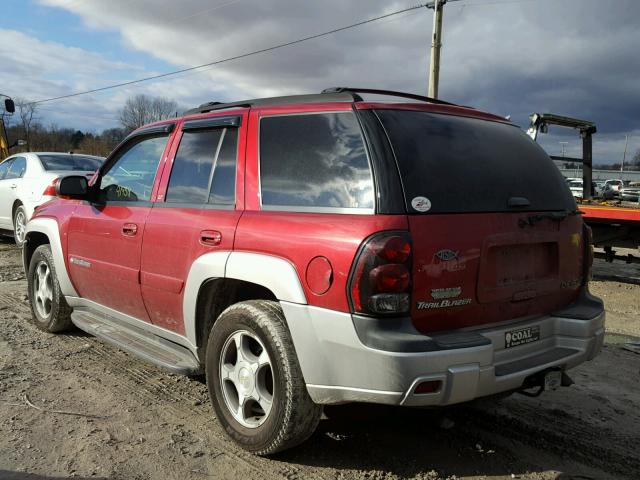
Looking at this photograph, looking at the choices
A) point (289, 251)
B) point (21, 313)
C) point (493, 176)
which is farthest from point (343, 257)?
point (21, 313)

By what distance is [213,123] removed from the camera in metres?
3.51

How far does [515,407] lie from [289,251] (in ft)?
7.04

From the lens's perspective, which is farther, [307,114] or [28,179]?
[28,179]

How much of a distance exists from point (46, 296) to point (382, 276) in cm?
400

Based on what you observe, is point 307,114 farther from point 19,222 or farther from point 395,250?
point 19,222

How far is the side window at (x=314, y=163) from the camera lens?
2.68 metres

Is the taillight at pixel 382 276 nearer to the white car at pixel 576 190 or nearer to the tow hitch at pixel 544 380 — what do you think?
the tow hitch at pixel 544 380

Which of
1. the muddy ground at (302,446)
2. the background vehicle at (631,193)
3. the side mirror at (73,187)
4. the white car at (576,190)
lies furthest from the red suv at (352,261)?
the background vehicle at (631,193)

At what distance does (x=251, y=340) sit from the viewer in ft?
9.96

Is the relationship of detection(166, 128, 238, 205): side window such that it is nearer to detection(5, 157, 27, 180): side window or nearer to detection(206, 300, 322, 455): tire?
detection(206, 300, 322, 455): tire

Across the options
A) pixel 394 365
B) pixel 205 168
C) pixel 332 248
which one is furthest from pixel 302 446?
pixel 205 168

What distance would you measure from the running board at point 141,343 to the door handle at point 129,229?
0.71 metres

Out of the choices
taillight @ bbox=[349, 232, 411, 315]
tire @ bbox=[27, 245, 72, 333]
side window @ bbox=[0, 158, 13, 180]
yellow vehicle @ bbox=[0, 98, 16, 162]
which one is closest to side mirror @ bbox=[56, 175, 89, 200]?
tire @ bbox=[27, 245, 72, 333]

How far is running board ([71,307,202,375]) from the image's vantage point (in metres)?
3.38
